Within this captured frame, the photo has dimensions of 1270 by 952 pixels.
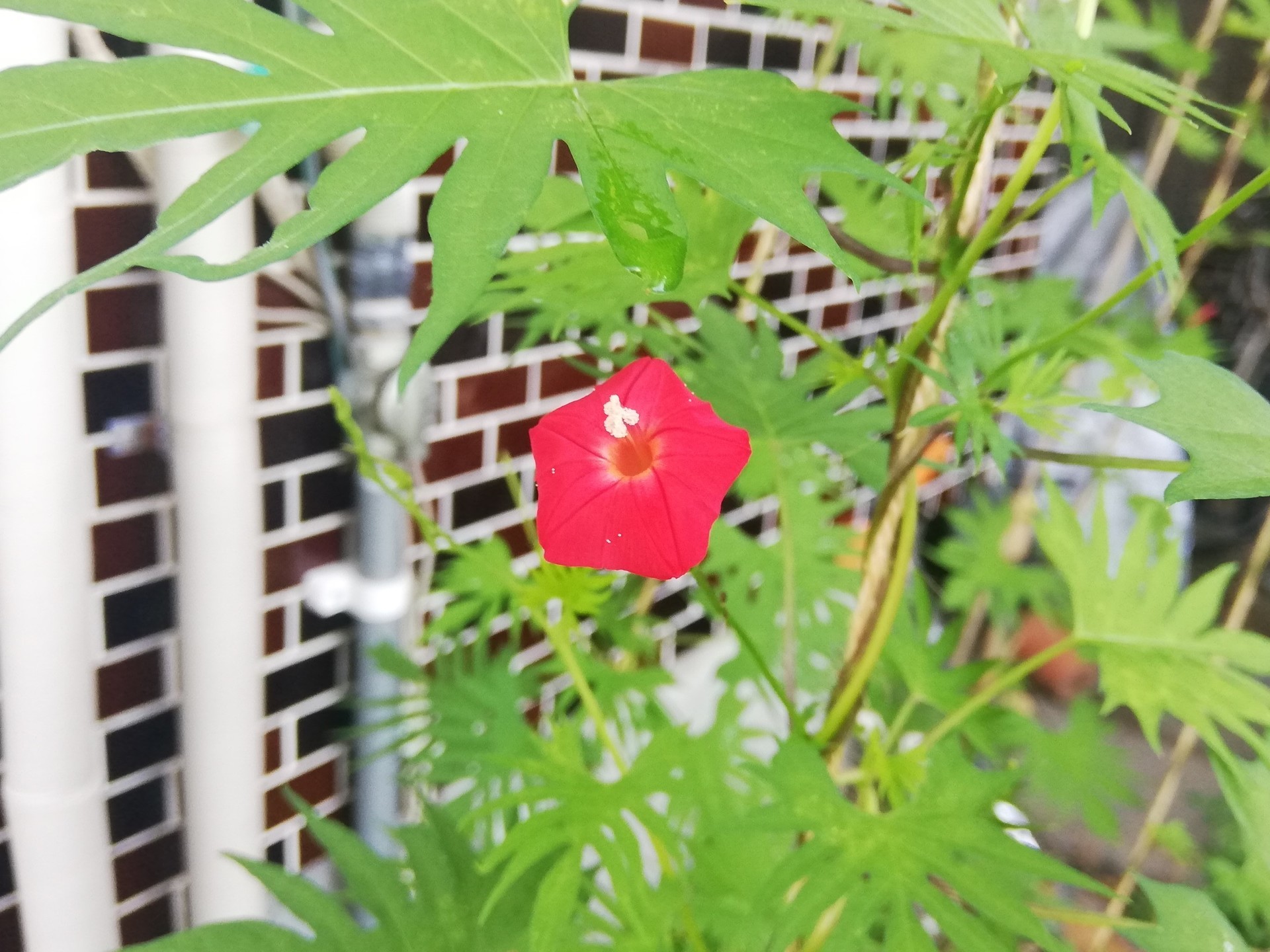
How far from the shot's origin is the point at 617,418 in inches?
13.5

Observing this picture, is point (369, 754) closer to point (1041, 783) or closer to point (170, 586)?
→ point (170, 586)

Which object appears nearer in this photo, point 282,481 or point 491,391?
point 282,481

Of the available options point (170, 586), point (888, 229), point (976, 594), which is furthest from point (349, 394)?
point (976, 594)

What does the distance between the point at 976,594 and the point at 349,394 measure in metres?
0.93

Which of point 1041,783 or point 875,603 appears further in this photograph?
point 1041,783

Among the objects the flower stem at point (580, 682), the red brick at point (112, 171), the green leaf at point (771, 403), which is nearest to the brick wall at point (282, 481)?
the red brick at point (112, 171)

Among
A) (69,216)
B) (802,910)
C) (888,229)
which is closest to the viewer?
(802,910)

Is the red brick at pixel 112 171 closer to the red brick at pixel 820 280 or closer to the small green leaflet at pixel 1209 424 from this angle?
the small green leaflet at pixel 1209 424

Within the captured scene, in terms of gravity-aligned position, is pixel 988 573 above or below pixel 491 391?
below

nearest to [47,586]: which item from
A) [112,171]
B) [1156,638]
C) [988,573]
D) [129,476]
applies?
[129,476]

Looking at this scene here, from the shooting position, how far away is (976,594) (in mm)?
1277

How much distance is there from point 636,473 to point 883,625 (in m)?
0.24

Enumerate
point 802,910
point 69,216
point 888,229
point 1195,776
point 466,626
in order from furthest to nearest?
1. point 1195,776
2. point 466,626
3. point 888,229
4. point 69,216
5. point 802,910

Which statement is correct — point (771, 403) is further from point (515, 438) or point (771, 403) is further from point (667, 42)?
point (667, 42)
